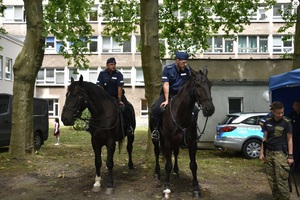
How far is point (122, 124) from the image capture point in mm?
9523

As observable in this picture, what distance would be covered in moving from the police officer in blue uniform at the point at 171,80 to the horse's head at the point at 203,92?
95cm

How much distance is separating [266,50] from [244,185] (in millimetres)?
37982

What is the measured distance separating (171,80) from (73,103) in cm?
221

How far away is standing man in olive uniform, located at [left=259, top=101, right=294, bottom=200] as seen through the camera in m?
7.52

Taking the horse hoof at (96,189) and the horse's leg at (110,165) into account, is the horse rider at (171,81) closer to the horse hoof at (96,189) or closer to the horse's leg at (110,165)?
the horse's leg at (110,165)

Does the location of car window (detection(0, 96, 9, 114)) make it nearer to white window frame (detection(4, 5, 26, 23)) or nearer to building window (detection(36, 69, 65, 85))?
building window (detection(36, 69, 65, 85))

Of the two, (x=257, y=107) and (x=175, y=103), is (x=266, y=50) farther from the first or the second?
(x=175, y=103)

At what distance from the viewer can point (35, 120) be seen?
705 inches

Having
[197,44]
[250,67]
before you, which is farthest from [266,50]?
[250,67]

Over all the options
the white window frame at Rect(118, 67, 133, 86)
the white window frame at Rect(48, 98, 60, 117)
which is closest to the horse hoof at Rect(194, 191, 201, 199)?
the white window frame at Rect(118, 67, 133, 86)

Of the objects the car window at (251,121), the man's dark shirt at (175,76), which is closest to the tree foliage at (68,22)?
the man's dark shirt at (175,76)

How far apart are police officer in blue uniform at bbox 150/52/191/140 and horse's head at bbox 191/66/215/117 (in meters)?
0.95

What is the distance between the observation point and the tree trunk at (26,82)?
12164mm

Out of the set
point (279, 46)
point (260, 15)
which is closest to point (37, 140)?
point (260, 15)
